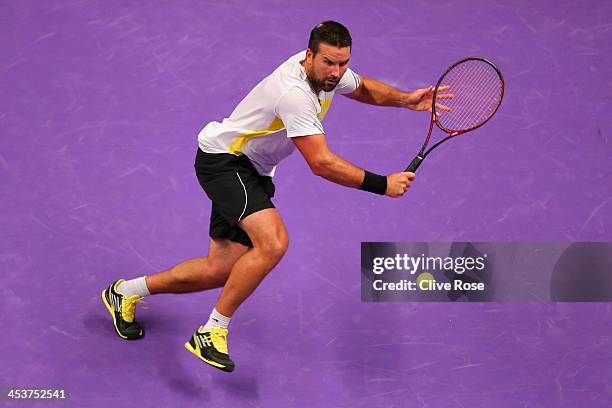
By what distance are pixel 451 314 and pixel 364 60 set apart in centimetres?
182

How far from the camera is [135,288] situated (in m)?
4.46

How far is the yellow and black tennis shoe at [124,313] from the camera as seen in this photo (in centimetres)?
449

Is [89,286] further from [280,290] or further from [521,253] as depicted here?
[521,253]

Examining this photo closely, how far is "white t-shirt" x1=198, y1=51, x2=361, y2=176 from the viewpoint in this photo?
3.79 metres

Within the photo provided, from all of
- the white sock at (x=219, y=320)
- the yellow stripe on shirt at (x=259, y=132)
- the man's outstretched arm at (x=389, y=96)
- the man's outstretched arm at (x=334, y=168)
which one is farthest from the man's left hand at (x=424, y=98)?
the white sock at (x=219, y=320)

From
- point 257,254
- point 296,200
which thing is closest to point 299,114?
point 257,254

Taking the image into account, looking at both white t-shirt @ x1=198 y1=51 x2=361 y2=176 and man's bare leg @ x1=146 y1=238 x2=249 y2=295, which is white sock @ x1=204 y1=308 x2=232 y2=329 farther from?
white t-shirt @ x1=198 y1=51 x2=361 y2=176

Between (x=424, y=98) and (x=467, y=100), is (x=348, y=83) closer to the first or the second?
(x=424, y=98)

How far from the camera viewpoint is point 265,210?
4.06m

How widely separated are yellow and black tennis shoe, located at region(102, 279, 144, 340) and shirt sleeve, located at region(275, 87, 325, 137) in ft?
4.24

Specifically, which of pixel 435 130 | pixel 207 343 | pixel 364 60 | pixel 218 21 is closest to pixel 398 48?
pixel 364 60

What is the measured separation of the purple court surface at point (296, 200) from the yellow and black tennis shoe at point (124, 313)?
6 cm

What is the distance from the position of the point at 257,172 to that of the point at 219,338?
0.78 m

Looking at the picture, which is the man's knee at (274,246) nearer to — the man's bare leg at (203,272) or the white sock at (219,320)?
the man's bare leg at (203,272)
